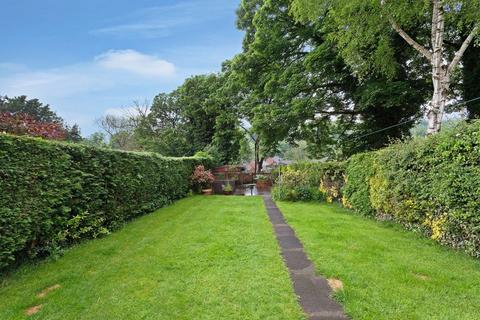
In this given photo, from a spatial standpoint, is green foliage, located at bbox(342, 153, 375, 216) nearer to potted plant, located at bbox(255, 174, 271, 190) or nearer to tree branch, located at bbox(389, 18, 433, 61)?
tree branch, located at bbox(389, 18, 433, 61)

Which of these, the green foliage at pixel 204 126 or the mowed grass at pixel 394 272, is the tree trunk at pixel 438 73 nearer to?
the mowed grass at pixel 394 272

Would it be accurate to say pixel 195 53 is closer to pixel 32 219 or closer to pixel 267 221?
pixel 267 221

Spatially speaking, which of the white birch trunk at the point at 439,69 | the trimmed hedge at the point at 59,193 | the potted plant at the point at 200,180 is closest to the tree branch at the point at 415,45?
the white birch trunk at the point at 439,69

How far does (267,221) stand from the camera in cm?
739

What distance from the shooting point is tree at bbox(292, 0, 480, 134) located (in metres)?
7.57

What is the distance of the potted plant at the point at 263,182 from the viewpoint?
696 inches

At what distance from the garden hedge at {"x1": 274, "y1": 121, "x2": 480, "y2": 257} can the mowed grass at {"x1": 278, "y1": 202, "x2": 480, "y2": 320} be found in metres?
0.36

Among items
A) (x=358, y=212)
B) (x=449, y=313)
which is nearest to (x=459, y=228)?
(x=449, y=313)

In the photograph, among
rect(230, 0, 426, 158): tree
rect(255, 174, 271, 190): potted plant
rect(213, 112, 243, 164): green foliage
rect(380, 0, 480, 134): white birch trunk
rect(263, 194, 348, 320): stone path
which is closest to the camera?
rect(263, 194, 348, 320): stone path

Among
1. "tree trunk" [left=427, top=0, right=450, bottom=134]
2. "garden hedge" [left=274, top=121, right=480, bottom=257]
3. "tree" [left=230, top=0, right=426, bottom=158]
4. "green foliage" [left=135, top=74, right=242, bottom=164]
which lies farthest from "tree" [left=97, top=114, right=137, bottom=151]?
"tree trunk" [left=427, top=0, right=450, bottom=134]

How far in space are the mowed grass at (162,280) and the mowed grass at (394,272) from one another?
2.58ft

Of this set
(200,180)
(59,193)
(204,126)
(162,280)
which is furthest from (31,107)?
(162,280)

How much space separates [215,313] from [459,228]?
451 centimetres

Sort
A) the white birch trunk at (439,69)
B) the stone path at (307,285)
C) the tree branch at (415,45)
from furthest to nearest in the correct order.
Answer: the tree branch at (415,45)
the white birch trunk at (439,69)
the stone path at (307,285)
